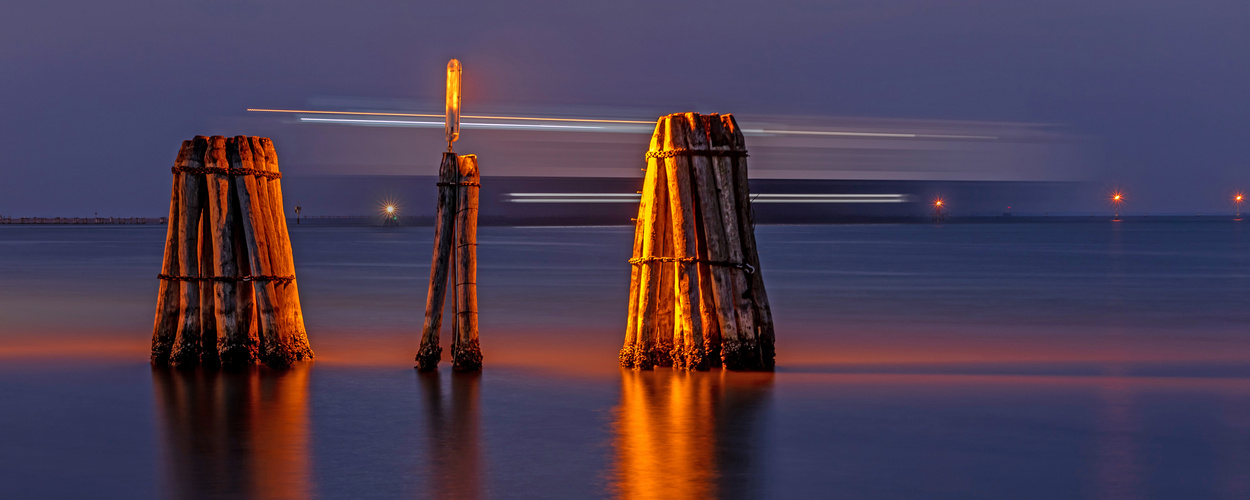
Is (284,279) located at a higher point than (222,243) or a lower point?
lower

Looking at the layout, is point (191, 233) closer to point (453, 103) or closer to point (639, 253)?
point (453, 103)

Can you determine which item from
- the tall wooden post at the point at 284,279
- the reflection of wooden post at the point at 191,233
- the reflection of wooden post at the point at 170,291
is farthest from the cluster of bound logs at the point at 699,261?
the reflection of wooden post at the point at 170,291

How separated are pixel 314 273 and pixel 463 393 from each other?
21.1 m

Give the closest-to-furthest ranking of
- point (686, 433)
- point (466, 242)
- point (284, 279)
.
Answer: point (686, 433) → point (466, 242) → point (284, 279)

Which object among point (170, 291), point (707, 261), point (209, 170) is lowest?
point (170, 291)

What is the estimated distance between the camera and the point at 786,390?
1033cm

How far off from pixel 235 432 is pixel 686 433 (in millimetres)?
3118

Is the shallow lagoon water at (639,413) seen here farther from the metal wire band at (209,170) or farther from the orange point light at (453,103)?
the orange point light at (453,103)

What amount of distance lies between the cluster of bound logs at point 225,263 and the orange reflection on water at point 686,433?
335cm

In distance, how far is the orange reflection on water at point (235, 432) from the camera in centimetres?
680

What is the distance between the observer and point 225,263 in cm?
1104

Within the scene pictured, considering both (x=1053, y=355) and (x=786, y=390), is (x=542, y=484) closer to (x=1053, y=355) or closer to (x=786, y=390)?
(x=786, y=390)

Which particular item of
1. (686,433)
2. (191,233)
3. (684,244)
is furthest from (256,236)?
(686,433)

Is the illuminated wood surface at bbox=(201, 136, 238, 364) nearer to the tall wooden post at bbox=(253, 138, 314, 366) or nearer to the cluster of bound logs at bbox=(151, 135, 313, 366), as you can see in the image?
the cluster of bound logs at bbox=(151, 135, 313, 366)
